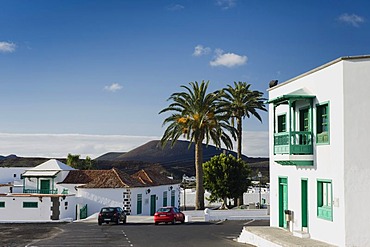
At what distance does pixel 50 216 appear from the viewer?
43.2 metres

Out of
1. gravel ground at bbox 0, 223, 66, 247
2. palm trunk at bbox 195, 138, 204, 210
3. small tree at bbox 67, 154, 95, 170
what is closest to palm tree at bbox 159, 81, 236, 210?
palm trunk at bbox 195, 138, 204, 210

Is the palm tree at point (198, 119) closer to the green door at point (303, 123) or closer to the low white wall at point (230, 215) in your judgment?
the low white wall at point (230, 215)

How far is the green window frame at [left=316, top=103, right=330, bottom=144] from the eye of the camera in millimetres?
19922

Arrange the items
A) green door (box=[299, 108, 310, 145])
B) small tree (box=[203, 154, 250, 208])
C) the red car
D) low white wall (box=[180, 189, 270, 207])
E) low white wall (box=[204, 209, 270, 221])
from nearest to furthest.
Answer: green door (box=[299, 108, 310, 145]), the red car, low white wall (box=[204, 209, 270, 221]), small tree (box=[203, 154, 250, 208]), low white wall (box=[180, 189, 270, 207])

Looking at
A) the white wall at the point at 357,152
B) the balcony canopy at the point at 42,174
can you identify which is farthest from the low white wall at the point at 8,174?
the white wall at the point at 357,152

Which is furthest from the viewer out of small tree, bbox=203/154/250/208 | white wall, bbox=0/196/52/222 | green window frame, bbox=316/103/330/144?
small tree, bbox=203/154/250/208

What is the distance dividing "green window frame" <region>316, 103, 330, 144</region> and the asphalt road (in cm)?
624

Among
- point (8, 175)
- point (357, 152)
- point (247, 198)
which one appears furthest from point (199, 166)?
point (8, 175)

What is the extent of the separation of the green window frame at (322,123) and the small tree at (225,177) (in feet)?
83.3

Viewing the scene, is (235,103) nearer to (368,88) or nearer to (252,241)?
(252,241)

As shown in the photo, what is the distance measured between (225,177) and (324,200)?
25.3 meters

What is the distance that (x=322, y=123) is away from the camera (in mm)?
20641

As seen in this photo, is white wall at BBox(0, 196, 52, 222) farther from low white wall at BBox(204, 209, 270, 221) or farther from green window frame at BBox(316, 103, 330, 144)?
green window frame at BBox(316, 103, 330, 144)

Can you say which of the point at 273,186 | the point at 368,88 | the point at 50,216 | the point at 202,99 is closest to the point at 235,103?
the point at 202,99
